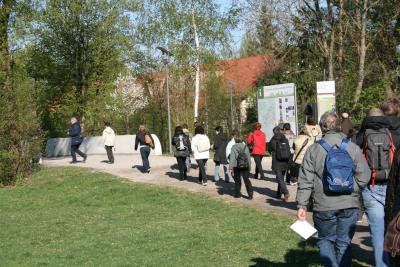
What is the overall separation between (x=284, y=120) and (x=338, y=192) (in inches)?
587

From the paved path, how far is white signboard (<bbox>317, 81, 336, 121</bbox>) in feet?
8.50

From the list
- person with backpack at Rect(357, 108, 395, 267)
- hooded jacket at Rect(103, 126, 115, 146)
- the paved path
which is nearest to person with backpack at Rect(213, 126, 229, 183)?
the paved path

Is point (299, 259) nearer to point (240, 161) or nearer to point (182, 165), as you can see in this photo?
point (240, 161)

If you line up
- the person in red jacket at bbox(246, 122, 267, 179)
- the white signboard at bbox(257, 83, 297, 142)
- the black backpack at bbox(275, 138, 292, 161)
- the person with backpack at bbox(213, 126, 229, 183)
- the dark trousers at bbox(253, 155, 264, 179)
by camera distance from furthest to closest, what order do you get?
the white signboard at bbox(257, 83, 297, 142) < the dark trousers at bbox(253, 155, 264, 179) < the person with backpack at bbox(213, 126, 229, 183) < the person in red jacket at bbox(246, 122, 267, 179) < the black backpack at bbox(275, 138, 292, 161)

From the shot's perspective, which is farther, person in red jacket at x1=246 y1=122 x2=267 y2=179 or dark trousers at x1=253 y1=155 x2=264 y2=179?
dark trousers at x1=253 y1=155 x2=264 y2=179

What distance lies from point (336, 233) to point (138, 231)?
212 inches

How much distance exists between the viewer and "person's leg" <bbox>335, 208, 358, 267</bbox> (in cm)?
611

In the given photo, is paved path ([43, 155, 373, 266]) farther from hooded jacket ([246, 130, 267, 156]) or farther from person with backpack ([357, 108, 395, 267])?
A: person with backpack ([357, 108, 395, 267])

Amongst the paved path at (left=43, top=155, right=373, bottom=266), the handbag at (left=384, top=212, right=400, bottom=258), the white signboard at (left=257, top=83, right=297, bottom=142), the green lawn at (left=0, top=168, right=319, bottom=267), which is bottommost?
the green lawn at (left=0, top=168, right=319, bottom=267)

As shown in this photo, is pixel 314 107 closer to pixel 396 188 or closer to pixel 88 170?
pixel 88 170

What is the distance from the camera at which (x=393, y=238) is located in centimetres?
368

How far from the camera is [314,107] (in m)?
19.0

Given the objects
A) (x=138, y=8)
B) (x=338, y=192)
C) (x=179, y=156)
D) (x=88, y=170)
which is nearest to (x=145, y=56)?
(x=138, y=8)

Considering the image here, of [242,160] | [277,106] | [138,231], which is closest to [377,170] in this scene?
[138,231]
